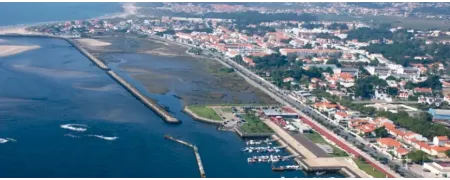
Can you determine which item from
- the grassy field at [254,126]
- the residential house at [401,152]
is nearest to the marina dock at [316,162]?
the grassy field at [254,126]

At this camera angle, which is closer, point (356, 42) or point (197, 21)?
point (356, 42)

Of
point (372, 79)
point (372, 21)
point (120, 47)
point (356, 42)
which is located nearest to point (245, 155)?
point (372, 79)

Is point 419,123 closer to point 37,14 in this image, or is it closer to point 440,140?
point 440,140

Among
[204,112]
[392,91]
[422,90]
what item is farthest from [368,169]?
[422,90]

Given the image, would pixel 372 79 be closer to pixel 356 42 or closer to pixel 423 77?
pixel 423 77

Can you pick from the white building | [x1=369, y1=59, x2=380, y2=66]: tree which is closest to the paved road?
the white building

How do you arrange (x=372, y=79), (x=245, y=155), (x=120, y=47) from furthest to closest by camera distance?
(x=120, y=47) < (x=372, y=79) < (x=245, y=155)
